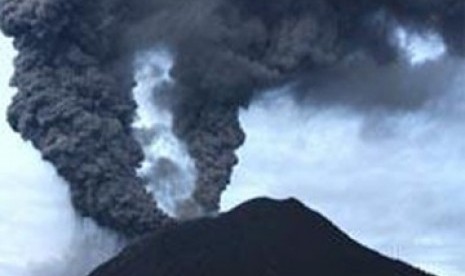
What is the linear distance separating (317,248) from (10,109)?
28.7 m

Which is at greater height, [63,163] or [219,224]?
[219,224]

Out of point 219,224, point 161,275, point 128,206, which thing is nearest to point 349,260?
point 219,224

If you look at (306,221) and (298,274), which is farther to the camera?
(306,221)

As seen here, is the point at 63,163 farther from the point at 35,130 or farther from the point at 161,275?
the point at 161,275

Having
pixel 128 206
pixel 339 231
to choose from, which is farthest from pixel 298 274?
pixel 128 206

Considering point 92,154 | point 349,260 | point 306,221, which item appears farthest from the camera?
point 306,221

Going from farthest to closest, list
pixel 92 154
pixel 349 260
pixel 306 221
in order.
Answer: pixel 306 221 < pixel 349 260 < pixel 92 154

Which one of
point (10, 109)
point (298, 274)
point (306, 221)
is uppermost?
point (306, 221)

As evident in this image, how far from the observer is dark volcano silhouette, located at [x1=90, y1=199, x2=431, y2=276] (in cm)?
6925

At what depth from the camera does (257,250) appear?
7475 centimetres

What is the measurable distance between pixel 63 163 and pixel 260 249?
1038 inches

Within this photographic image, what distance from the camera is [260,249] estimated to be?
75188mm

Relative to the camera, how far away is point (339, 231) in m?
81.3

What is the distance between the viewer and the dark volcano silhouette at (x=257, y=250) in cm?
6925
